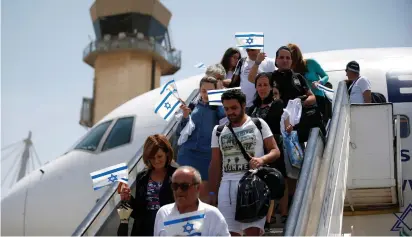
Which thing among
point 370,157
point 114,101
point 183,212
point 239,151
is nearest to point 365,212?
point 370,157

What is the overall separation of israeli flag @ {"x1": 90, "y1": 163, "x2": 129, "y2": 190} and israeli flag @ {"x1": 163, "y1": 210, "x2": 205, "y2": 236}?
1.49 m

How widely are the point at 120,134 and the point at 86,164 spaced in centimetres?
82

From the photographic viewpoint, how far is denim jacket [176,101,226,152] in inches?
236

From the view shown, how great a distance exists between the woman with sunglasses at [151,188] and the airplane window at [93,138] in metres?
5.68

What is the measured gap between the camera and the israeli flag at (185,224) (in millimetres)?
3855

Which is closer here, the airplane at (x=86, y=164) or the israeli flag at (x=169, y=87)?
the israeli flag at (x=169, y=87)

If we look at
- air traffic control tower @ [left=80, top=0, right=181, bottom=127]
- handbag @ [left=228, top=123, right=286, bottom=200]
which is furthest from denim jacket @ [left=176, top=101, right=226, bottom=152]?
air traffic control tower @ [left=80, top=0, right=181, bottom=127]

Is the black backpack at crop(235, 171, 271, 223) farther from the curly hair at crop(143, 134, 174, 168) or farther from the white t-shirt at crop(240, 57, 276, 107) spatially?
the white t-shirt at crop(240, 57, 276, 107)

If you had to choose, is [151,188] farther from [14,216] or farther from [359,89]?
[14,216]

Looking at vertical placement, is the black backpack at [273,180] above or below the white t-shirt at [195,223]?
above

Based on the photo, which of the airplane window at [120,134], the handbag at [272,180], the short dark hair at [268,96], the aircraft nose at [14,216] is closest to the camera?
the handbag at [272,180]

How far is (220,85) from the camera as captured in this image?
629cm

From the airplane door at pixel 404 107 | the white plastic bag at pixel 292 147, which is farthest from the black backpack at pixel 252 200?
the airplane door at pixel 404 107

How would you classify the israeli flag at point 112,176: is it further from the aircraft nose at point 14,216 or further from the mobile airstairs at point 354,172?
the aircraft nose at point 14,216
